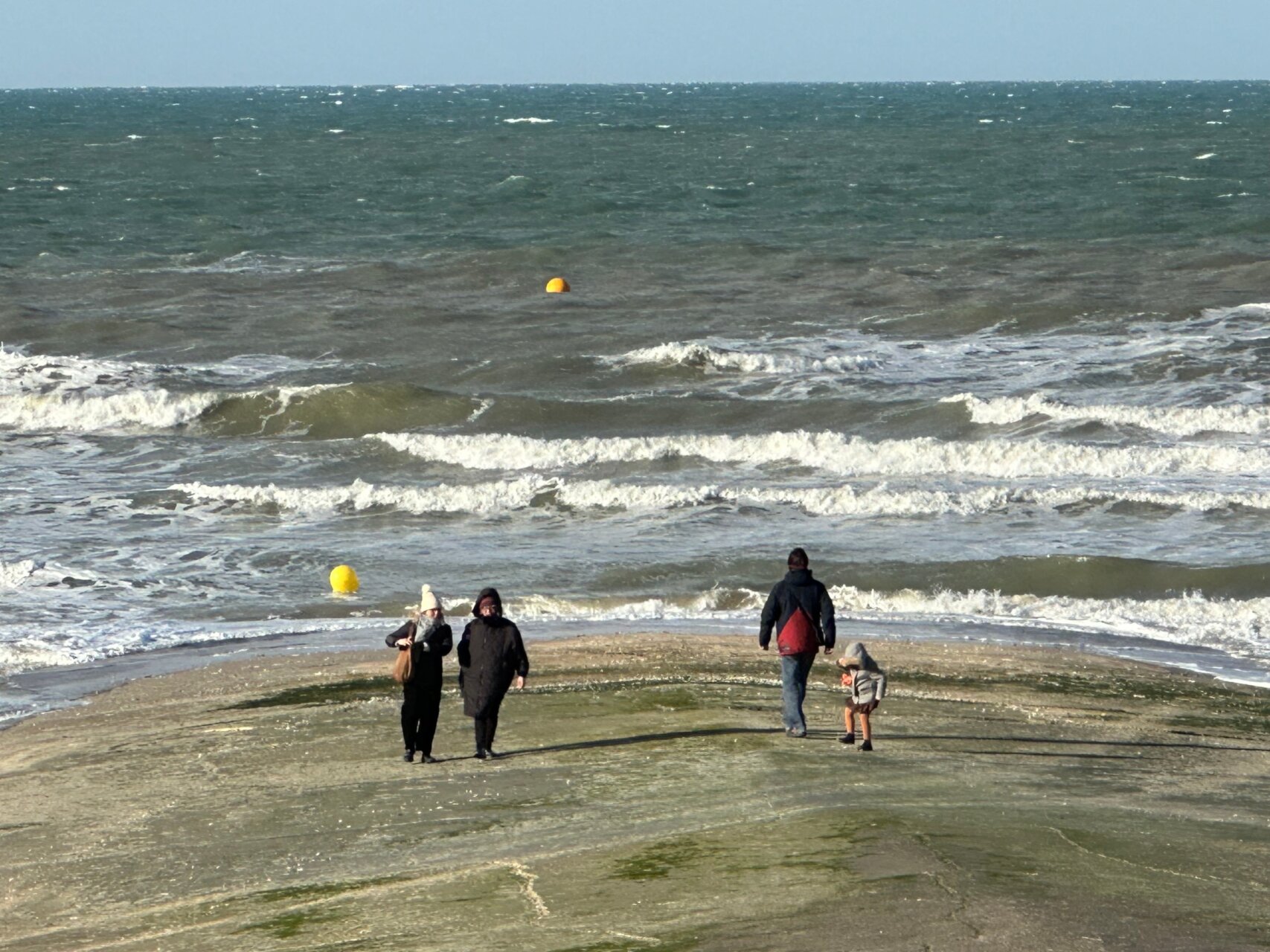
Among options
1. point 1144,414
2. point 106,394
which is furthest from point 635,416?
point 106,394

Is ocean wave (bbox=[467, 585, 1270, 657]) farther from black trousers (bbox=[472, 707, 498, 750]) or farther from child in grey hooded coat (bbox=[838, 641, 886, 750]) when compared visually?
black trousers (bbox=[472, 707, 498, 750])

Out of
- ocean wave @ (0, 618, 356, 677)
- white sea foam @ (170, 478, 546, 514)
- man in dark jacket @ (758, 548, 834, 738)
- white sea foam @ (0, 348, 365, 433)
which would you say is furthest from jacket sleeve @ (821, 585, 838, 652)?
white sea foam @ (0, 348, 365, 433)

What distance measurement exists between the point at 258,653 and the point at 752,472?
988 cm

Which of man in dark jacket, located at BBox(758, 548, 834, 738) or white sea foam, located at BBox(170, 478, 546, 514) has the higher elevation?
man in dark jacket, located at BBox(758, 548, 834, 738)

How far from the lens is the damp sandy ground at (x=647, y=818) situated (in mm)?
8023

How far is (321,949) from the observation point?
785cm

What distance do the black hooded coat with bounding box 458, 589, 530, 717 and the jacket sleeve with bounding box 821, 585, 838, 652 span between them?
1.91 meters

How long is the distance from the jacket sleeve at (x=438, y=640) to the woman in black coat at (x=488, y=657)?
0.36ft

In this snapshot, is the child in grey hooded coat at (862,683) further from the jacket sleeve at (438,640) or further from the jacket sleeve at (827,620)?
the jacket sleeve at (438,640)

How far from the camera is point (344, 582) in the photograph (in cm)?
1827

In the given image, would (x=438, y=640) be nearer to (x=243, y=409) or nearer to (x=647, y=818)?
(x=647, y=818)

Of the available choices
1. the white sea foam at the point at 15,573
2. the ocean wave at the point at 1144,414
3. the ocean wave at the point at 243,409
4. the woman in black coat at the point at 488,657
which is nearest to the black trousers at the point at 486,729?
the woman in black coat at the point at 488,657

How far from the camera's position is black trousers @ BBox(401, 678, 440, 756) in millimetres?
10945

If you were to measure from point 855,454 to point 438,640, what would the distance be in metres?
14.5
